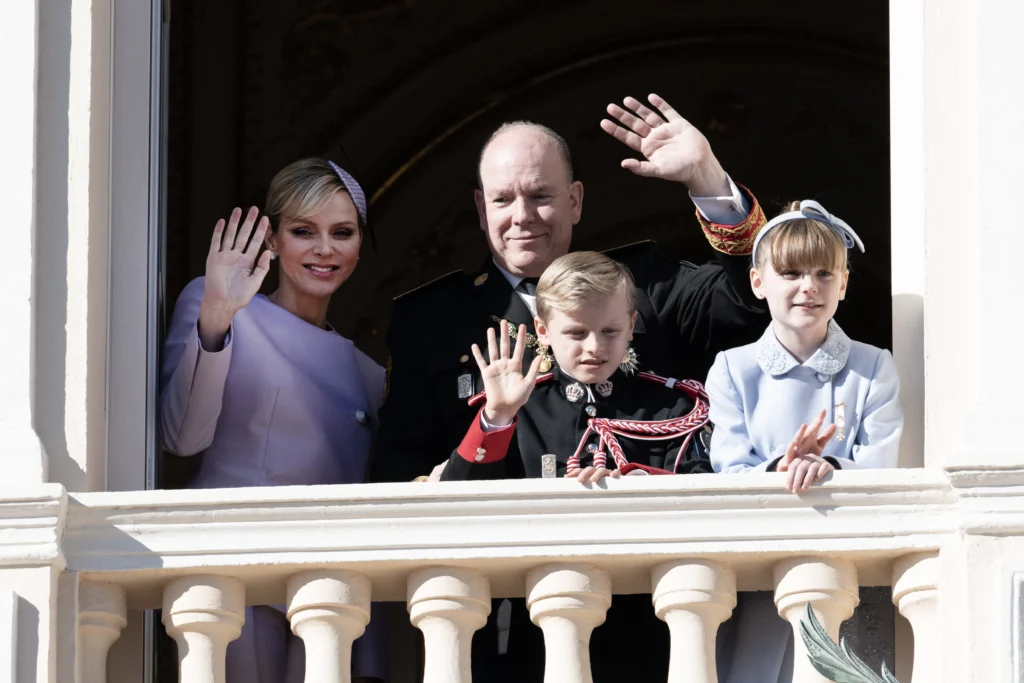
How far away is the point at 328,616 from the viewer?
5.04 metres

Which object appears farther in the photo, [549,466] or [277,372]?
[277,372]

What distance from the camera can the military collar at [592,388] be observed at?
5.50 m

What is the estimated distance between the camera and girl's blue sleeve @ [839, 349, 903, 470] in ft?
16.7

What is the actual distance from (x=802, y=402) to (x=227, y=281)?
4.37ft

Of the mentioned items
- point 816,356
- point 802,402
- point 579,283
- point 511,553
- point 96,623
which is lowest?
point 96,623

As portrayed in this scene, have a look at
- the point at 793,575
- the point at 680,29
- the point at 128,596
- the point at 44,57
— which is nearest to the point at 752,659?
the point at 793,575

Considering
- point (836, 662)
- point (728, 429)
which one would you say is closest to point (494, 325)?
point (728, 429)

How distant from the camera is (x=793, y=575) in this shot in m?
4.99

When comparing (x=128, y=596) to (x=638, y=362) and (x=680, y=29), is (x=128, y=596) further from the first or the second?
(x=680, y=29)

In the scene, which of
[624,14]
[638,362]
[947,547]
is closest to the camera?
[947,547]

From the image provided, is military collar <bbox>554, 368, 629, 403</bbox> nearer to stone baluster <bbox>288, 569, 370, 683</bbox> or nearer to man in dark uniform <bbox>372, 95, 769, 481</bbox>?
man in dark uniform <bbox>372, 95, 769, 481</bbox>

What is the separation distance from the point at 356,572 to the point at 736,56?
481 centimetres

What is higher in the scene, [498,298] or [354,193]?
[354,193]

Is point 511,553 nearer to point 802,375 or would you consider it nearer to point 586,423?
point 586,423
